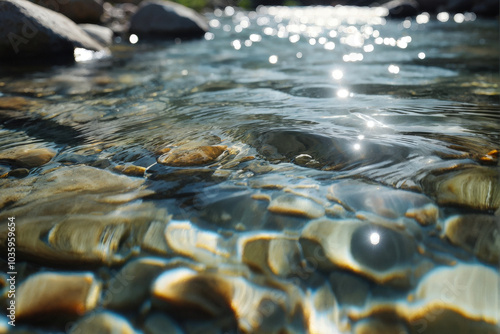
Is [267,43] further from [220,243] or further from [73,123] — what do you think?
[220,243]

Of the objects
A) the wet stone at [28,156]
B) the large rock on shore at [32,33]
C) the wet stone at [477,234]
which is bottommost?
the wet stone at [477,234]

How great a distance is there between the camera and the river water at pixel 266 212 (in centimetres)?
104

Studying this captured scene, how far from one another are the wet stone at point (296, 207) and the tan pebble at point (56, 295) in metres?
0.67

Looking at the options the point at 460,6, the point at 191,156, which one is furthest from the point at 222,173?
the point at 460,6

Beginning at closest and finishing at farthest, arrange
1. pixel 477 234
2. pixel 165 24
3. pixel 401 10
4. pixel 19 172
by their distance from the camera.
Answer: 1. pixel 477 234
2. pixel 19 172
3. pixel 165 24
4. pixel 401 10

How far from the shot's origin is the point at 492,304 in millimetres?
1021

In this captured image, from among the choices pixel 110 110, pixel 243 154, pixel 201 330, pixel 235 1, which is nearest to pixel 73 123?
pixel 110 110

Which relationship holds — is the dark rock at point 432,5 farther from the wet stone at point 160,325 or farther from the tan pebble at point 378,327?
the wet stone at point 160,325

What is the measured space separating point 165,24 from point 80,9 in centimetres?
250

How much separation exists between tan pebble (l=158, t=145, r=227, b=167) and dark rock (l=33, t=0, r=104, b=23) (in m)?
9.12

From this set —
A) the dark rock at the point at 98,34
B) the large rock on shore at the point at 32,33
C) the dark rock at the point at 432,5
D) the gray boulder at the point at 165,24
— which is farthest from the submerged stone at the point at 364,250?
the dark rock at the point at 432,5

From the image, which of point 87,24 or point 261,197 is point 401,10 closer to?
point 87,24

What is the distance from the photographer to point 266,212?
1.38 meters

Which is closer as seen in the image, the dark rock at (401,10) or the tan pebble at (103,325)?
the tan pebble at (103,325)
